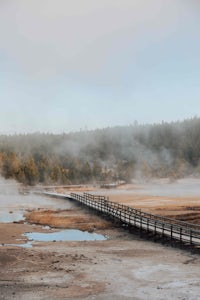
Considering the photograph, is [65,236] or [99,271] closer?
[99,271]

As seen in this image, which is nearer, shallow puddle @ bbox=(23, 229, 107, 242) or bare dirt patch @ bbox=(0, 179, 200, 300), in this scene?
bare dirt patch @ bbox=(0, 179, 200, 300)

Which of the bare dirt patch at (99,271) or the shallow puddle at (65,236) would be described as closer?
the bare dirt patch at (99,271)

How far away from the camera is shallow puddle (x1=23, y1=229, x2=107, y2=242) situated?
32.0m

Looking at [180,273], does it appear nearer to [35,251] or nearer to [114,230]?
[35,251]

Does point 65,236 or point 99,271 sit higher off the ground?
point 99,271

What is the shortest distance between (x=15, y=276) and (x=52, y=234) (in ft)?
49.3

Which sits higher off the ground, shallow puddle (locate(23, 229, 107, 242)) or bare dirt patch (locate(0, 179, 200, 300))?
bare dirt patch (locate(0, 179, 200, 300))

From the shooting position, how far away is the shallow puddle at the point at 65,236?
32.0 meters

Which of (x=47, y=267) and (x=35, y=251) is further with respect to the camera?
(x=35, y=251)

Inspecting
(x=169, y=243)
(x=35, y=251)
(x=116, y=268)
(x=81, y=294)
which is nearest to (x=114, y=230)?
(x=169, y=243)

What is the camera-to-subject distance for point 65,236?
111 ft

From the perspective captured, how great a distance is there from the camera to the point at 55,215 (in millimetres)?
49062

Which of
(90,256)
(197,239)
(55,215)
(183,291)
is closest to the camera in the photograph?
(183,291)

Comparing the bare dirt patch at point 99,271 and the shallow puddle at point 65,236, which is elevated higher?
the bare dirt patch at point 99,271
